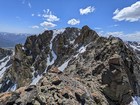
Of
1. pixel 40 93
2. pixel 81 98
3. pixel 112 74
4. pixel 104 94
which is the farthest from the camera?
pixel 112 74

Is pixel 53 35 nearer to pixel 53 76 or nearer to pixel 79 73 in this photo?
pixel 79 73

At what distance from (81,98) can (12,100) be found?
26.8 feet

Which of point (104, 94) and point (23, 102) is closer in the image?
point (23, 102)

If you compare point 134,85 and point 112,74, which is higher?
point 112,74

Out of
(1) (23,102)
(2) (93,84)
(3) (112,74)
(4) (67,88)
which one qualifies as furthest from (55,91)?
(3) (112,74)

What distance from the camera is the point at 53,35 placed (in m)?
177

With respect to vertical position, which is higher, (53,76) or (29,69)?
(53,76)

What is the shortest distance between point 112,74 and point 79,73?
9495mm

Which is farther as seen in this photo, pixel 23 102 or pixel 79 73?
pixel 79 73

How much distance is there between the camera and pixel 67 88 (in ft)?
103

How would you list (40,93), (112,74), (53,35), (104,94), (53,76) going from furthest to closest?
1. (53,35)
2. (112,74)
3. (104,94)
4. (53,76)
5. (40,93)

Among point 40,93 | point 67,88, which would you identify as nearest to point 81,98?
point 67,88

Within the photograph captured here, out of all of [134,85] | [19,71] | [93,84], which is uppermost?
[93,84]

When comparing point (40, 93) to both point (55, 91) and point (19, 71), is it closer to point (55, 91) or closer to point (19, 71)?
point (55, 91)
